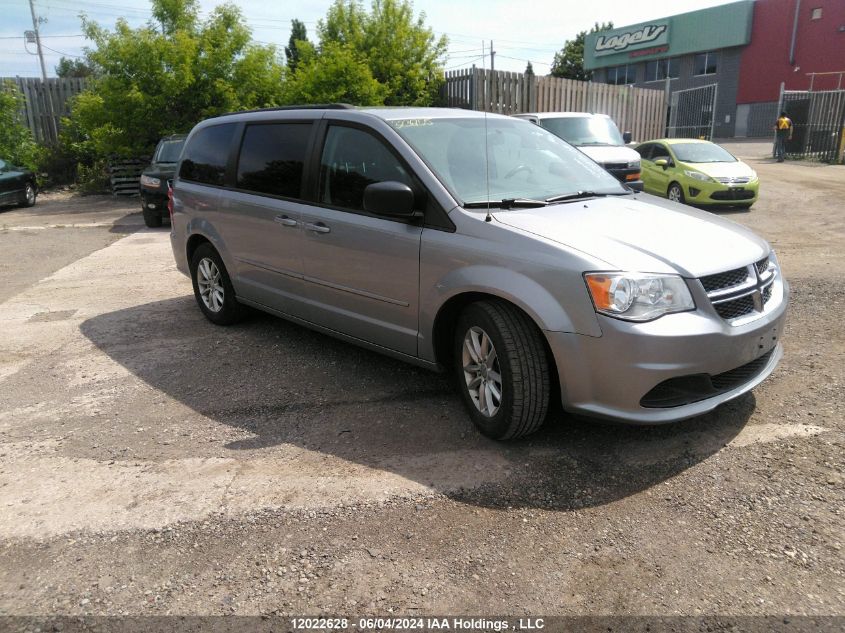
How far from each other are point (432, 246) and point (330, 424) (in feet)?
4.08

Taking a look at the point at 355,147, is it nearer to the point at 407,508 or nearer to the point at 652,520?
the point at 407,508

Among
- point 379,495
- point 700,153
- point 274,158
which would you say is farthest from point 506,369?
point 700,153

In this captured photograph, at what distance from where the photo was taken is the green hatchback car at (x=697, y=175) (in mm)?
12656

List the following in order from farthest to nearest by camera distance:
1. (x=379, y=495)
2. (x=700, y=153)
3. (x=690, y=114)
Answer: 1. (x=690, y=114)
2. (x=700, y=153)
3. (x=379, y=495)

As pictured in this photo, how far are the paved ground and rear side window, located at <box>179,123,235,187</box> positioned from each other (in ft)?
5.12

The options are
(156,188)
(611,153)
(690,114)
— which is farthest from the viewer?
(690,114)

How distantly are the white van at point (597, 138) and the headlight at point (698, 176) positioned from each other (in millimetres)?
981

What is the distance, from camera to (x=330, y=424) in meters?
4.08

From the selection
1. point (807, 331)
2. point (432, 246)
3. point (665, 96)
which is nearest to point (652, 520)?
point (432, 246)

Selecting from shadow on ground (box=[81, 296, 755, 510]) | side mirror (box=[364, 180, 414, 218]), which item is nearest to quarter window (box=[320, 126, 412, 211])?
side mirror (box=[364, 180, 414, 218])

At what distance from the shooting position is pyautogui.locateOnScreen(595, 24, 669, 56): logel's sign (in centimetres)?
4894

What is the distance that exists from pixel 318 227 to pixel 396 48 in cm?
1691

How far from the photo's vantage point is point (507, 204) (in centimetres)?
392

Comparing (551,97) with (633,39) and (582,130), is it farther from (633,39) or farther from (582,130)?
(633,39)
